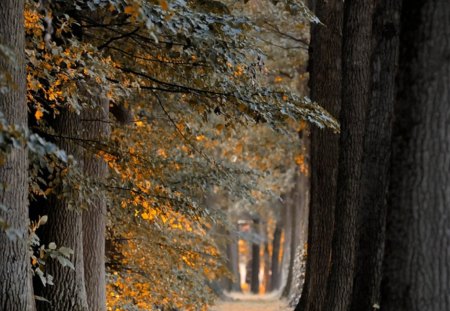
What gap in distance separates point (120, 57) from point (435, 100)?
6473 millimetres

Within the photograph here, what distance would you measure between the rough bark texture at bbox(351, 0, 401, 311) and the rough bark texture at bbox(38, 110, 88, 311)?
346cm

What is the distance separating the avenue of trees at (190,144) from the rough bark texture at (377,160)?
2 centimetres

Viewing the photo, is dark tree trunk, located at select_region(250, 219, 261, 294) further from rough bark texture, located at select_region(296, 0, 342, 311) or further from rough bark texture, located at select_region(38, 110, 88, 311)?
rough bark texture, located at select_region(38, 110, 88, 311)

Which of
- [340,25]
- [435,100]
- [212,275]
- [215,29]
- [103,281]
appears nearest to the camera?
[435,100]

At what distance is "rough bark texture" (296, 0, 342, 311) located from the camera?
12336mm

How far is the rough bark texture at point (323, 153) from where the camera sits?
12.3m

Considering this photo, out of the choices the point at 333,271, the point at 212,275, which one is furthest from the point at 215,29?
the point at 212,275

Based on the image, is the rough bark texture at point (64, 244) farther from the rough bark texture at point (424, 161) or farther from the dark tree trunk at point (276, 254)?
the dark tree trunk at point (276, 254)

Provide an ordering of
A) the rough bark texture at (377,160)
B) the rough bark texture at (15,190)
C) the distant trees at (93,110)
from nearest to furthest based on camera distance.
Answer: the rough bark texture at (15,190) < the distant trees at (93,110) < the rough bark texture at (377,160)

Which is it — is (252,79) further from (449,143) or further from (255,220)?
(255,220)

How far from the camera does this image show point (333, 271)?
393 inches

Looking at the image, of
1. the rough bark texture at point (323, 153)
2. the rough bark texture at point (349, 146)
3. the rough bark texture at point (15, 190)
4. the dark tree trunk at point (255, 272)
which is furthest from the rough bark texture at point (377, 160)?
the dark tree trunk at point (255, 272)

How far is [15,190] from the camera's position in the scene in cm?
704

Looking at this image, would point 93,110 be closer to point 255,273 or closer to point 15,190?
point 15,190
